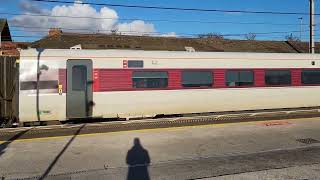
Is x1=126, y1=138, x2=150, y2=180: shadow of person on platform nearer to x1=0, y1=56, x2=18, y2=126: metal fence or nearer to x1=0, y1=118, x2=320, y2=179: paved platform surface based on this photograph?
x1=0, y1=118, x2=320, y2=179: paved platform surface

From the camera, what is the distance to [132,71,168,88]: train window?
16.2 meters

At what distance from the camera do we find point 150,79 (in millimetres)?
16438

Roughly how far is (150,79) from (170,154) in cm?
612

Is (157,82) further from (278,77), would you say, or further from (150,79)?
(278,77)

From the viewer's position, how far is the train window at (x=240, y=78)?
17.9 metres

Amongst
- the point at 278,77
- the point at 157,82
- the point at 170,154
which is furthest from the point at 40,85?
the point at 278,77

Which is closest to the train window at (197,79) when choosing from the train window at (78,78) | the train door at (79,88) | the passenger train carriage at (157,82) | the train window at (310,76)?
the passenger train carriage at (157,82)

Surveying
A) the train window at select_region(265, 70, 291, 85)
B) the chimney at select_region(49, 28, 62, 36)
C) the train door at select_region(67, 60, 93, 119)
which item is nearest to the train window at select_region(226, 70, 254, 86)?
the train window at select_region(265, 70, 291, 85)

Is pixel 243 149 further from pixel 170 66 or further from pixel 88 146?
pixel 170 66

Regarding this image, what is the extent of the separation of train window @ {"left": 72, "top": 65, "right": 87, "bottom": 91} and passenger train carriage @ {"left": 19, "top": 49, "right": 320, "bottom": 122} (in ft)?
0.11

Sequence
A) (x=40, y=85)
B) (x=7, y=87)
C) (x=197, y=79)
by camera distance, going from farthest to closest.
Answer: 1. (x=197, y=79)
2. (x=7, y=87)
3. (x=40, y=85)

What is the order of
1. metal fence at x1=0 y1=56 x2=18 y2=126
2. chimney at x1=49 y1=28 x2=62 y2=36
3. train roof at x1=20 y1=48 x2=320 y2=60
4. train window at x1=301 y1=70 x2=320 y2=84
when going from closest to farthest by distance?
train roof at x1=20 y1=48 x2=320 y2=60
metal fence at x1=0 y1=56 x2=18 y2=126
train window at x1=301 y1=70 x2=320 y2=84
chimney at x1=49 y1=28 x2=62 y2=36

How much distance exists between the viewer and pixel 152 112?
1661 cm

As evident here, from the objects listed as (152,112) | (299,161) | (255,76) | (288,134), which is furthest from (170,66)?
(299,161)
